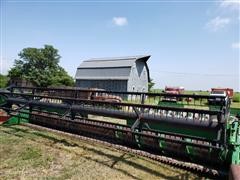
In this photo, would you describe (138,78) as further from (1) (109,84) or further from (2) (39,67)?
(2) (39,67)

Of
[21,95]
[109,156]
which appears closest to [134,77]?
[21,95]

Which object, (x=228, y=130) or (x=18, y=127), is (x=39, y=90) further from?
(x=228, y=130)

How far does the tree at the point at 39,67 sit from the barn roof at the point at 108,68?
35.2ft

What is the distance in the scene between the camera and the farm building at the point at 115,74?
32.8 metres

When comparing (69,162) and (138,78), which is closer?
(69,162)

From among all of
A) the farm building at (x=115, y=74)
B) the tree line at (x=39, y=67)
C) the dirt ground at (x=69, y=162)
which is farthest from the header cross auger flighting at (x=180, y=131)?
the tree line at (x=39, y=67)

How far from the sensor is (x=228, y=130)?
12.4ft

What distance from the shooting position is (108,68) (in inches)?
1367

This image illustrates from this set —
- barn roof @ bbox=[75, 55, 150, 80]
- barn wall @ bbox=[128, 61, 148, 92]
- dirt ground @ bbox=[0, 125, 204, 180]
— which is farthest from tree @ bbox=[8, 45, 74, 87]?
dirt ground @ bbox=[0, 125, 204, 180]

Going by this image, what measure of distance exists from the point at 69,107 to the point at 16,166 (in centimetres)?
187

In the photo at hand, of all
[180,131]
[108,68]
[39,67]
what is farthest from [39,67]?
[180,131]

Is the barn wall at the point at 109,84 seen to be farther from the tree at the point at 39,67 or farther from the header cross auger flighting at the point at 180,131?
the header cross auger flighting at the point at 180,131

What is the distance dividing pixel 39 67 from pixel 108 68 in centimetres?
2573

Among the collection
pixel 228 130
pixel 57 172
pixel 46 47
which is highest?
pixel 46 47
